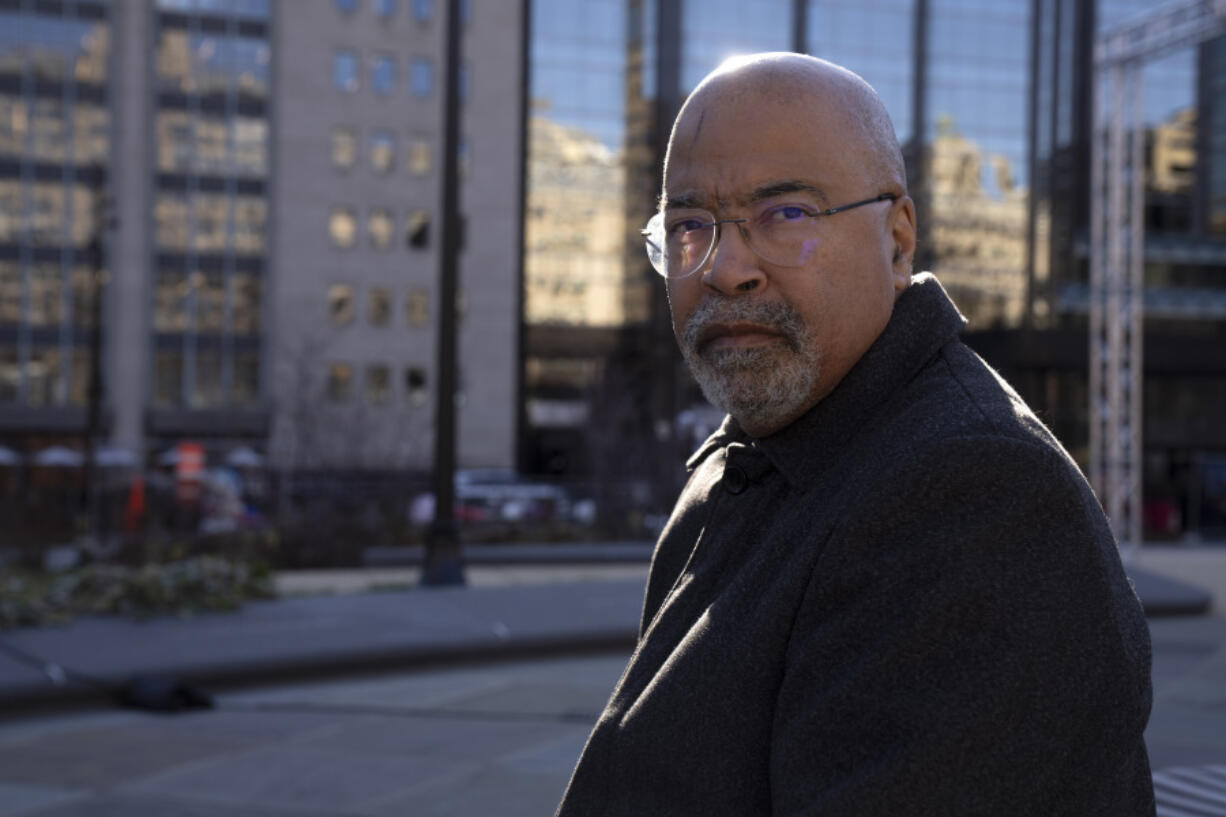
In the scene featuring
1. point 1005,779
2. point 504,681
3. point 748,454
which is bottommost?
point 504,681

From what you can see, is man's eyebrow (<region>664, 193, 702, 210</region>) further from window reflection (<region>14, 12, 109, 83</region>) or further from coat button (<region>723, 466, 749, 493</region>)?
window reflection (<region>14, 12, 109, 83</region>)

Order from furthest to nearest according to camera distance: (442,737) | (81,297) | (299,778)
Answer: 1. (81,297)
2. (442,737)
3. (299,778)

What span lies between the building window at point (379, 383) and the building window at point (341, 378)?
807 mm

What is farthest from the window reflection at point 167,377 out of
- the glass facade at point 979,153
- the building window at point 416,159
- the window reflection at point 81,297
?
the glass facade at point 979,153

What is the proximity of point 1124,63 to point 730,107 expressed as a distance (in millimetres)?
23232

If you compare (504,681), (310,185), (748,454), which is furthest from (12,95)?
(748,454)

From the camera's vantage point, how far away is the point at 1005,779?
1268 millimetres

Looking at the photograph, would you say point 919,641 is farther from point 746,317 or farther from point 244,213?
point 244,213

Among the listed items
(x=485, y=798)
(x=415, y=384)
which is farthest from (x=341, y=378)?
(x=485, y=798)

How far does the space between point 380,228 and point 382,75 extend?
637 cm

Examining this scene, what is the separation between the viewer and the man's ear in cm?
166

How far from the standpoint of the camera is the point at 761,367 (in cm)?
161

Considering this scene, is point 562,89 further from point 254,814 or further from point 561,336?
point 254,814

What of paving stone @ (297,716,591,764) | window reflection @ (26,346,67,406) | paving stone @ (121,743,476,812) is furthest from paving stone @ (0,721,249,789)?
window reflection @ (26,346,67,406)
